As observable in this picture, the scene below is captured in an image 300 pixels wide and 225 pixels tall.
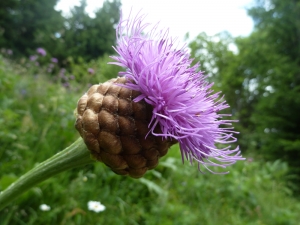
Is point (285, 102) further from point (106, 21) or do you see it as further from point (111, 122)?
point (106, 21)

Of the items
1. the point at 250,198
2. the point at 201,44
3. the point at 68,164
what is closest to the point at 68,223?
the point at 68,164

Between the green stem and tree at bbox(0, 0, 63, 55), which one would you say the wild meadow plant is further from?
tree at bbox(0, 0, 63, 55)

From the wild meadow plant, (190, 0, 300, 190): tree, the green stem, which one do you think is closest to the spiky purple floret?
the wild meadow plant

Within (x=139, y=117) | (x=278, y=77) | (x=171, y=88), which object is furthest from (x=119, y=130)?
(x=278, y=77)

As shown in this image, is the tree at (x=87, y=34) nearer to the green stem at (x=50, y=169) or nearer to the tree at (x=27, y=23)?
the tree at (x=27, y=23)

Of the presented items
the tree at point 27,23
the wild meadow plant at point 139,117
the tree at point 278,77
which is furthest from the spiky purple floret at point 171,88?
the tree at point 27,23

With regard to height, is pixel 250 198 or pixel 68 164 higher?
pixel 68 164
